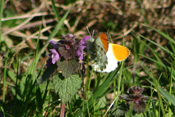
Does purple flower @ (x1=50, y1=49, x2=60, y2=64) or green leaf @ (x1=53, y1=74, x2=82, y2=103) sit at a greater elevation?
purple flower @ (x1=50, y1=49, x2=60, y2=64)

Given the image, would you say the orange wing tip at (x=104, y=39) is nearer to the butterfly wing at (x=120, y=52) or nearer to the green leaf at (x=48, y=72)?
the butterfly wing at (x=120, y=52)

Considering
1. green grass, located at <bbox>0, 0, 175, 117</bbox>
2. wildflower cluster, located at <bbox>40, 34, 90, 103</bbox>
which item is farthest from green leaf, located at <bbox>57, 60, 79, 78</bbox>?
green grass, located at <bbox>0, 0, 175, 117</bbox>

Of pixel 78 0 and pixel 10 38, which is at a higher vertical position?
pixel 78 0

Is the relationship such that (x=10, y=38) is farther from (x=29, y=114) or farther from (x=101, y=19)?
(x=29, y=114)

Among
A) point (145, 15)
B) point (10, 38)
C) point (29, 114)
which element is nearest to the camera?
point (29, 114)

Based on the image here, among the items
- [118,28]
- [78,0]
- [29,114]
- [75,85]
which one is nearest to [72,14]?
[78,0]

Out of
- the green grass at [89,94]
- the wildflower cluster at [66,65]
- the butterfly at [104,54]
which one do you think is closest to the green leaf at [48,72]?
the wildflower cluster at [66,65]

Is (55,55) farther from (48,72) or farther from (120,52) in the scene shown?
(120,52)

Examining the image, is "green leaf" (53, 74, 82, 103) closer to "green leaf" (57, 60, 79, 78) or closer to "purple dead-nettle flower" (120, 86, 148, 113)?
"green leaf" (57, 60, 79, 78)
